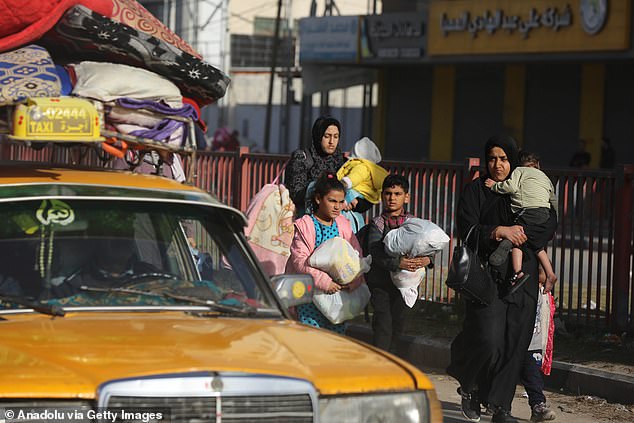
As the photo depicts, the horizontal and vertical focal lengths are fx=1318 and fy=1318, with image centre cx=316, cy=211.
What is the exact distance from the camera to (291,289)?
221 inches

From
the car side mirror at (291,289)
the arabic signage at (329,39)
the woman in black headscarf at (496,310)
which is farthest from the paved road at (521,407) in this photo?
the arabic signage at (329,39)

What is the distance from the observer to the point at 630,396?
947 cm

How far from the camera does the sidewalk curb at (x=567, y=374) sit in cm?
958

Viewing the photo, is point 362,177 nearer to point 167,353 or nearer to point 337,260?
point 337,260

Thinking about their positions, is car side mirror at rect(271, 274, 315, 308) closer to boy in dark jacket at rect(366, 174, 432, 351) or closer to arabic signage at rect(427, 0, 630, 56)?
boy in dark jacket at rect(366, 174, 432, 351)

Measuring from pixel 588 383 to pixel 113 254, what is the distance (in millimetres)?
5441

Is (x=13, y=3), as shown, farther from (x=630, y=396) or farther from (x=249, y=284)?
(x=630, y=396)

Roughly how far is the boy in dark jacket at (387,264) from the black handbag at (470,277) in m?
0.89

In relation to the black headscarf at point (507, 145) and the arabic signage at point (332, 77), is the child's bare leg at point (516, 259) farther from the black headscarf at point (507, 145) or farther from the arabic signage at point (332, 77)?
the arabic signage at point (332, 77)

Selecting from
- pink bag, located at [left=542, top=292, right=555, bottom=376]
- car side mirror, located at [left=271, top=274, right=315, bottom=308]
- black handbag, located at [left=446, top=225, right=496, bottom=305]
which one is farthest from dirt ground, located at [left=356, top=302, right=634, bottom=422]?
car side mirror, located at [left=271, top=274, right=315, bottom=308]

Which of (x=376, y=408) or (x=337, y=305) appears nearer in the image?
(x=376, y=408)

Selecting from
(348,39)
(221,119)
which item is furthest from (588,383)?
(221,119)

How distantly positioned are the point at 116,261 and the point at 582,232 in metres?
7.22

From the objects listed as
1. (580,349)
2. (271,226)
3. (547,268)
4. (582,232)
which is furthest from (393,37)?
(547,268)
